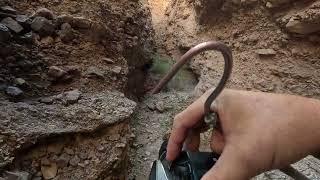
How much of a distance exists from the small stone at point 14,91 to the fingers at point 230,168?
3.32ft

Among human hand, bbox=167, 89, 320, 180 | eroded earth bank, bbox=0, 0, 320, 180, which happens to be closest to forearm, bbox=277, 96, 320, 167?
human hand, bbox=167, 89, 320, 180

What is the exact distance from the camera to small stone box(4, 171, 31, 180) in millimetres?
1224

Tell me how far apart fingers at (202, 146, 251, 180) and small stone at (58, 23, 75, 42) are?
1230 mm

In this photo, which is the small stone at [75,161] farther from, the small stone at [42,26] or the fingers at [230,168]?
the fingers at [230,168]

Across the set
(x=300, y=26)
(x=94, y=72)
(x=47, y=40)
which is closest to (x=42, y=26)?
(x=47, y=40)

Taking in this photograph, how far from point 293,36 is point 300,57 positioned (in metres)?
0.12

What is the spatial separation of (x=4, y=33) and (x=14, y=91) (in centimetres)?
28

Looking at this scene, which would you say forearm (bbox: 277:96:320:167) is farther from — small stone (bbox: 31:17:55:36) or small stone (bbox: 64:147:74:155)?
small stone (bbox: 31:17:55:36)

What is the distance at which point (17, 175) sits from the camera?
124 centimetres

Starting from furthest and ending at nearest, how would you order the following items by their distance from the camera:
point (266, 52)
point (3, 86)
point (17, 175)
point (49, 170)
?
point (266, 52) → point (3, 86) → point (49, 170) → point (17, 175)

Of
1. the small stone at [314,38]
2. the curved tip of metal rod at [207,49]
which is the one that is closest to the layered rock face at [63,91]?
the curved tip of metal rod at [207,49]

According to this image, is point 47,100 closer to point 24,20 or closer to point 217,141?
point 24,20

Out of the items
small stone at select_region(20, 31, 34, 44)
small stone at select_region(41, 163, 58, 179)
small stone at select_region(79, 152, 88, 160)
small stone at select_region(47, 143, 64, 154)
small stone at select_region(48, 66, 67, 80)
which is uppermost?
small stone at select_region(20, 31, 34, 44)

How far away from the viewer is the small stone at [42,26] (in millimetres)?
1716
